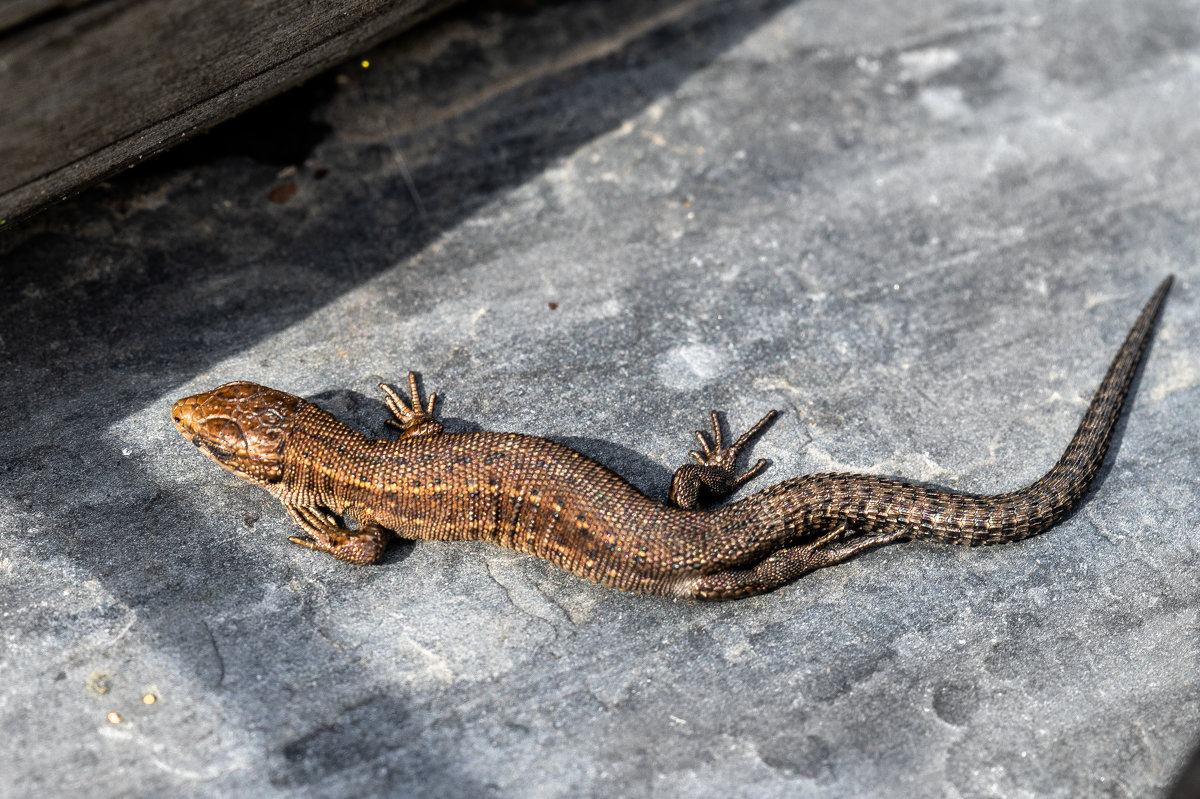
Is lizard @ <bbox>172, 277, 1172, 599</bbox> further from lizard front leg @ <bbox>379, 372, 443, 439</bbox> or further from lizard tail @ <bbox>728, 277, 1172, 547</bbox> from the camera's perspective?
lizard front leg @ <bbox>379, 372, 443, 439</bbox>

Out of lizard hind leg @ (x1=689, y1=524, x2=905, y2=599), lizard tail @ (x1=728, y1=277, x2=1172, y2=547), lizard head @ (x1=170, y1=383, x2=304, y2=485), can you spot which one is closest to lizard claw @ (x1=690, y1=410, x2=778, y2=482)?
lizard tail @ (x1=728, y1=277, x2=1172, y2=547)

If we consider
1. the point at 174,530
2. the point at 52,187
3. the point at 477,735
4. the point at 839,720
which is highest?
the point at 52,187

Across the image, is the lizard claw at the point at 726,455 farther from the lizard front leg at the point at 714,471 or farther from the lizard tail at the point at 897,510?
the lizard tail at the point at 897,510

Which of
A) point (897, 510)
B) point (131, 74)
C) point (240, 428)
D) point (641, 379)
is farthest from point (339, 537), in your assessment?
point (897, 510)

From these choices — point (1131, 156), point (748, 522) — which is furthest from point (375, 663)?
point (1131, 156)

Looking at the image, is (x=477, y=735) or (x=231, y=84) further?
(x=231, y=84)

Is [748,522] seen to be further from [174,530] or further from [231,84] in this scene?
[231,84]

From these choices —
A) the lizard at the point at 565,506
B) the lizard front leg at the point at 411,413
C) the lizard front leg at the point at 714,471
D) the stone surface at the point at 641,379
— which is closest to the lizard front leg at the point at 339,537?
the lizard at the point at 565,506

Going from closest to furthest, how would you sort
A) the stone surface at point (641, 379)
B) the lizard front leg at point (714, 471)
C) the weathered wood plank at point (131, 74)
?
the weathered wood plank at point (131, 74), the stone surface at point (641, 379), the lizard front leg at point (714, 471)
